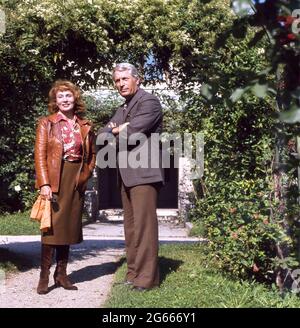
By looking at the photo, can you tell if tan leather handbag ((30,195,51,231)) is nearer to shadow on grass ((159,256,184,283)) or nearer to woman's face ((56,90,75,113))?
woman's face ((56,90,75,113))

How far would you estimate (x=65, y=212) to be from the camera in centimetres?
491

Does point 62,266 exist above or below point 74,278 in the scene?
above

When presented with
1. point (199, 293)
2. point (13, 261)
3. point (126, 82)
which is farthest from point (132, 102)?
point (13, 261)

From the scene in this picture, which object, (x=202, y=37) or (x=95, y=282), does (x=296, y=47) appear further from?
(x=202, y=37)

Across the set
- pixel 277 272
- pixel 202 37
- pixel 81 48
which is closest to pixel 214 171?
pixel 277 272

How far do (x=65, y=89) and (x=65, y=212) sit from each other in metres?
1.09

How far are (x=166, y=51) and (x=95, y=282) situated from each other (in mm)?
5049

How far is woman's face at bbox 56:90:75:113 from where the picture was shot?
491 cm

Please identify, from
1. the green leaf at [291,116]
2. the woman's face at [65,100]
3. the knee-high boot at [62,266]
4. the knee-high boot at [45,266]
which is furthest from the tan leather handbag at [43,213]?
the green leaf at [291,116]

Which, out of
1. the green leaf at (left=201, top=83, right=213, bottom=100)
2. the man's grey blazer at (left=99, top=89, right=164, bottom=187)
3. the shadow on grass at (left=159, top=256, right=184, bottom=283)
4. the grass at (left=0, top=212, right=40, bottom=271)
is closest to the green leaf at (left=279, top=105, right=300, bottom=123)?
the green leaf at (left=201, top=83, right=213, bottom=100)

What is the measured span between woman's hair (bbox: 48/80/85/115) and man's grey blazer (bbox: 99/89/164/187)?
433 millimetres

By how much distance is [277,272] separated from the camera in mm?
4797

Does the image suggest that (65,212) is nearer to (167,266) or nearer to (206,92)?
(167,266)

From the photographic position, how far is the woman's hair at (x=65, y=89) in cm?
491
